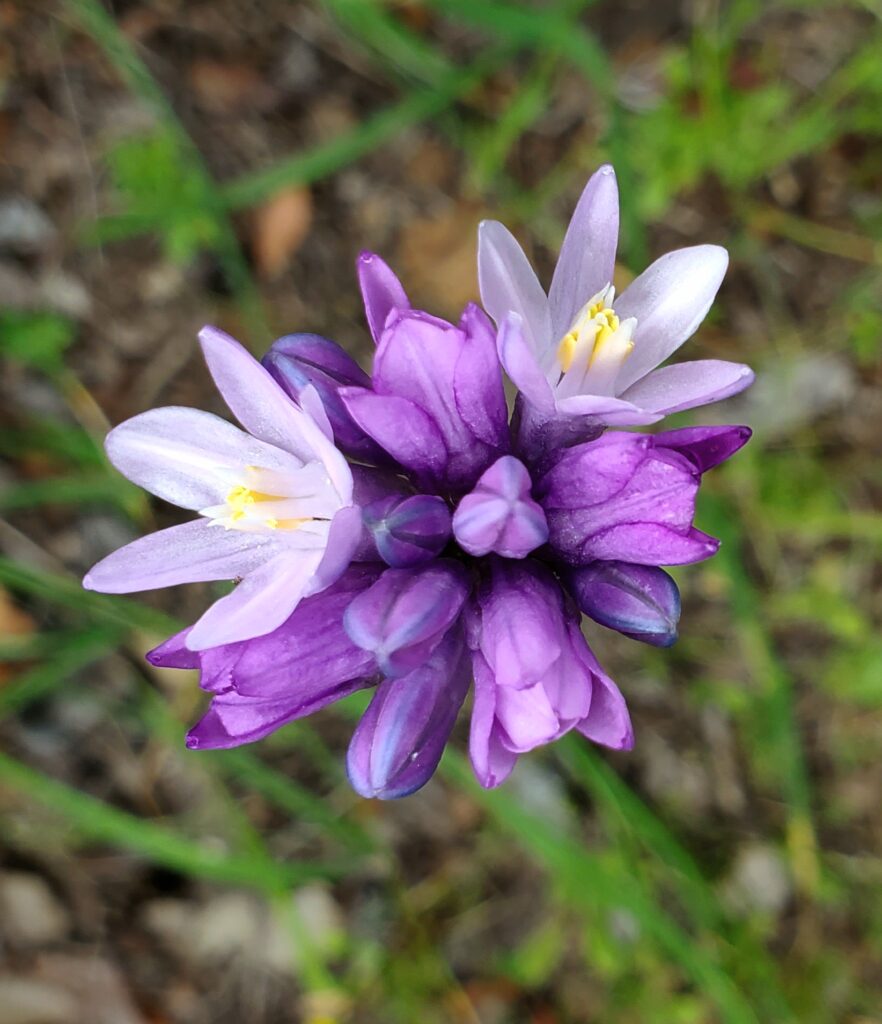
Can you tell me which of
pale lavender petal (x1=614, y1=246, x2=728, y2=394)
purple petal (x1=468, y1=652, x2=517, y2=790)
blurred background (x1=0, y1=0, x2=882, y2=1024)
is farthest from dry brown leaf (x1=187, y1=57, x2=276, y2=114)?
purple petal (x1=468, y1=652, x2=517, y2=790)

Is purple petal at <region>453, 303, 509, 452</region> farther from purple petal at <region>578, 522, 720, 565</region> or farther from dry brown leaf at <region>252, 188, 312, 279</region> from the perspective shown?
dry brown leaf at <region>252, 188, 312, 279</region>

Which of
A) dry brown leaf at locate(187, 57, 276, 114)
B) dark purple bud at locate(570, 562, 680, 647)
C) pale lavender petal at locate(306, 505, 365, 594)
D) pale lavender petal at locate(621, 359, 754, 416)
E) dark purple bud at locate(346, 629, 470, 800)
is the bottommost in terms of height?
dark purple bud at locate(346, 629, 470, 800)

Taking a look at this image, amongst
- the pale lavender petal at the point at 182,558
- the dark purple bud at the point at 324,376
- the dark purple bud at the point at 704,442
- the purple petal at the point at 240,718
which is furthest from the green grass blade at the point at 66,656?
the dark purple bud at the point at 704,442

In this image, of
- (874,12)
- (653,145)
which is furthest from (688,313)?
(874,12)

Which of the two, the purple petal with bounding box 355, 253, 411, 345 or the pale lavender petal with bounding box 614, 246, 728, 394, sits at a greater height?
the purple petal with bounding box 355, 253, 411, 345

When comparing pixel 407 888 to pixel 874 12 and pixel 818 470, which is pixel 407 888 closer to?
pixel 818 470

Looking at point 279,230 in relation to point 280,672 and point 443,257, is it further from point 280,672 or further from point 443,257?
point 280,672

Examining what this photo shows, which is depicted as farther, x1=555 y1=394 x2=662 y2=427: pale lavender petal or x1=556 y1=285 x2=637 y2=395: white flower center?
x1=556 y1=285 x2=637 y2=395: white flower center
